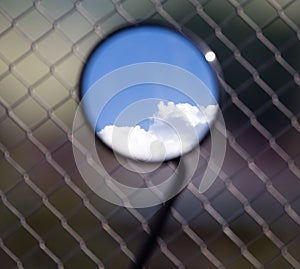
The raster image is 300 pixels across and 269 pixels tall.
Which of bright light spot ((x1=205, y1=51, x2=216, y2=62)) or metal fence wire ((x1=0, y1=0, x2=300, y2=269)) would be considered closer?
bright light spot ((x1=205, y1=51, x2=216, y2=62))

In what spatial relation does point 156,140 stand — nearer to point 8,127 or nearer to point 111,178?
point 111,178

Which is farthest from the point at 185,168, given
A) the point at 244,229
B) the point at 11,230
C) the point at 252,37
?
the point at 11,230

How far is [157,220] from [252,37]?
1.55 feet

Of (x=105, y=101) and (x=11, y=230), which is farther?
(x=11, y=230)


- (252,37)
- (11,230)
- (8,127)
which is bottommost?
(11,230)

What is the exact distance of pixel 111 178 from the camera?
157 centimetres

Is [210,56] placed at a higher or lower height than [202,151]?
higher

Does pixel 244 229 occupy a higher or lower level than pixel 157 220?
higher

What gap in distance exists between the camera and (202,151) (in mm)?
1522

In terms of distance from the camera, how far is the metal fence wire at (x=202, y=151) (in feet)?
5.03

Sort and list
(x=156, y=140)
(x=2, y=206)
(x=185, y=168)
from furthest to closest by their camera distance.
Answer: (x=2, y=206) → (x=185, y=168) → (x=156, y=140)

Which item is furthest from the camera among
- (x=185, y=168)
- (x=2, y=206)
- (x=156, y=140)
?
(x=2, y=206)

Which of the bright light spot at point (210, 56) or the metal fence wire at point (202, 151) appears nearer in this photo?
the bright light spot at point (210, 56)

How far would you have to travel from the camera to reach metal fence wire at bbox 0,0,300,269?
1.53 metres
